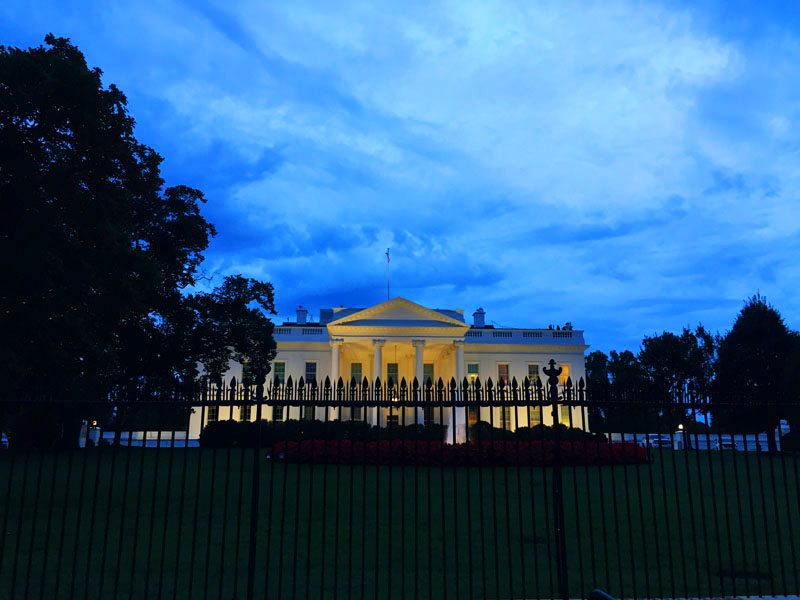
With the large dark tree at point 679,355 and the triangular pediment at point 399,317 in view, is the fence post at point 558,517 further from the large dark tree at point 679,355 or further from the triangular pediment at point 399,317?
the large dark tree at point 679,355

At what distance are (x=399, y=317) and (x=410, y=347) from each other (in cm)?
341

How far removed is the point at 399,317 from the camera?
46.2 m

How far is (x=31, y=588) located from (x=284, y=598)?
2.82 m

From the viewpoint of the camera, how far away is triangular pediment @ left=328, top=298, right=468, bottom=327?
151ft

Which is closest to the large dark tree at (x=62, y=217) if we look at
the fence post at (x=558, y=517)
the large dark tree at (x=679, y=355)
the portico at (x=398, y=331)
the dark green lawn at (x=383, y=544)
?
the dark green lawn at (x=383, y=544)

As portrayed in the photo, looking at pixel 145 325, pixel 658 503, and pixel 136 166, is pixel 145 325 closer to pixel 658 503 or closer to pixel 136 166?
pixel 136 166

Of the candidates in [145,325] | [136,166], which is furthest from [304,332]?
[136,166]

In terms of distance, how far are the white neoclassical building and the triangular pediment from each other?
0.08m

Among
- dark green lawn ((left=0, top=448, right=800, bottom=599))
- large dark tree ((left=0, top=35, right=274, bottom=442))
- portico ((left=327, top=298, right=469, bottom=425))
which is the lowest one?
dark green lawn ((left=0, top=448, right=800, bottom=599))

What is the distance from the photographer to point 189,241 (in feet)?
81.4

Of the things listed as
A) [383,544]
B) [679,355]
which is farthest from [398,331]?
[383,544]

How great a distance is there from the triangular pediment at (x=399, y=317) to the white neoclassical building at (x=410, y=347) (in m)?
0.08

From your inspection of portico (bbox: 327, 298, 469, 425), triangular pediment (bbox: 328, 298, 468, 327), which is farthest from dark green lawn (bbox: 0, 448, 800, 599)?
triangular pediment (bbox: 328, 298, 468, 327)

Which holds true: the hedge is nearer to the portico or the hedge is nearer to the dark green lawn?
the dark green lawn
